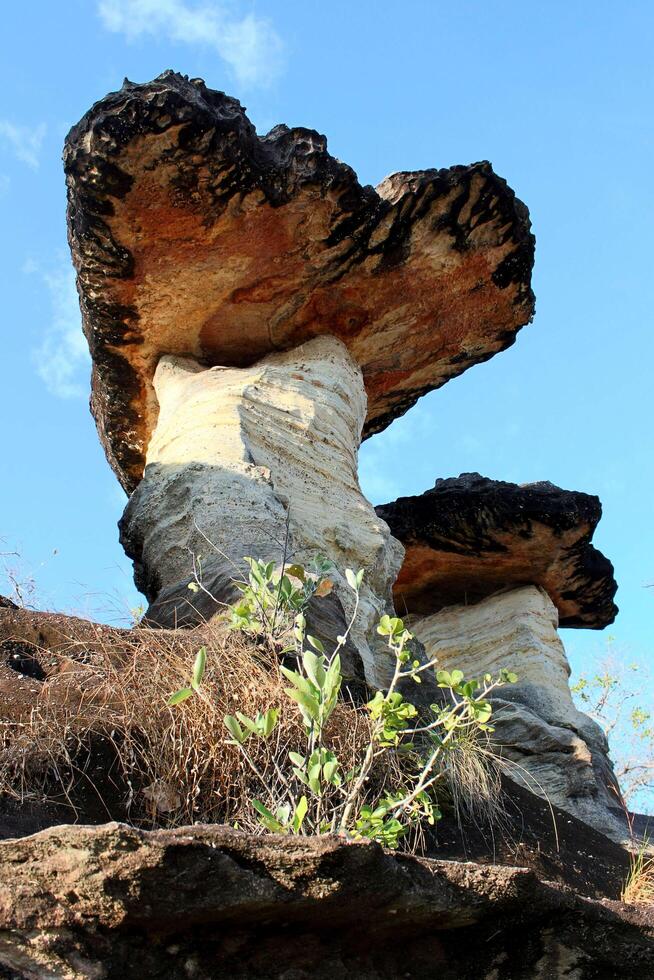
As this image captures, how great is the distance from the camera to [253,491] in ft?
17.8

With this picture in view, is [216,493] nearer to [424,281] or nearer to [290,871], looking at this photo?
[424,281]

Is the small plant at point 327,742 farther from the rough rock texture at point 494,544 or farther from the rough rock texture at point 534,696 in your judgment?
the rough rock texture at point 494,544

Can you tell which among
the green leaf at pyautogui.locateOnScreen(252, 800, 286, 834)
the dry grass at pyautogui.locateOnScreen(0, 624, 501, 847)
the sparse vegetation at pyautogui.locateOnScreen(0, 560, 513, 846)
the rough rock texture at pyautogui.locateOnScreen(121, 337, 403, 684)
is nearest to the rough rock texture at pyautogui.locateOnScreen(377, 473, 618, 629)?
the rough rock texture at pyautogui.locateOnScreen(121, 337, 403, 684)

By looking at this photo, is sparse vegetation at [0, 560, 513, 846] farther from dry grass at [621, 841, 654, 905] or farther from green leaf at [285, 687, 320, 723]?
dry grass at [621, 841, 654, 905]

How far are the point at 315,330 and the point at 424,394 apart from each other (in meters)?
1.19

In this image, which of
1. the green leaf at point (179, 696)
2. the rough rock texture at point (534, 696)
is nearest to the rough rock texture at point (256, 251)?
the rough rock texture at point (534, 696)

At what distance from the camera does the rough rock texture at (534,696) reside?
6270 millimetres

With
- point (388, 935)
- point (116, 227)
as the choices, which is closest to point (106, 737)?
point (388, 935)

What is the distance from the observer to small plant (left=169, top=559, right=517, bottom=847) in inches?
109

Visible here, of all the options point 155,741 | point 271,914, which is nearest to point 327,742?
point 155,741

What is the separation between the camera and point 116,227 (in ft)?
22.0

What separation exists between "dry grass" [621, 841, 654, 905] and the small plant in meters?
0.61

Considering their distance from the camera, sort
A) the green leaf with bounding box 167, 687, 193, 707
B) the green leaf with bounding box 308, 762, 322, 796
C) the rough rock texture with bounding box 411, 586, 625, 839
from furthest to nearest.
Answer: the rough rock texture with bounding box 411, 586, 625, 839 → the green leaf with bounding box 167, 687, 193, 707 → the green leaf with bounding box 308, 762, 322, 796

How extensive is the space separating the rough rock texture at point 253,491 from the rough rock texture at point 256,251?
1.37 ft
